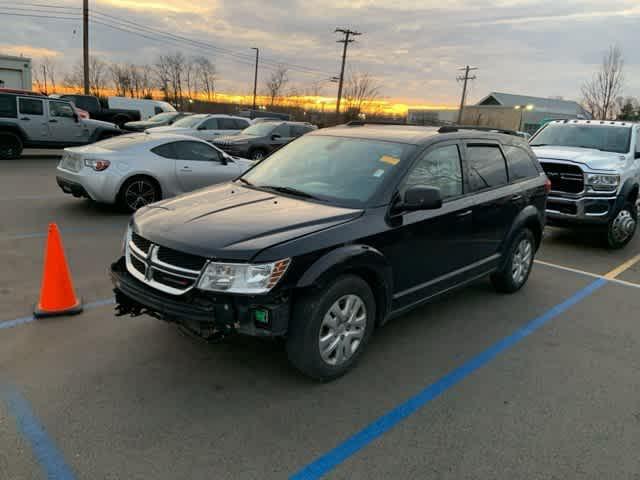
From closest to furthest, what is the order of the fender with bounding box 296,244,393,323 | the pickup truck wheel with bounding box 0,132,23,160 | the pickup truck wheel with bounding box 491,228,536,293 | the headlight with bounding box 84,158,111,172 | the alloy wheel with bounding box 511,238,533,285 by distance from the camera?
the fender with bounding box 296,244,393,323 → the pickup truck wheel with bounding box 491,228,536,293 → the alloy wheel with bounding box 511,238,533,285 → the headlight with bounding box 84,158,111,172 → the pickup truck wheel with bounding box 0,132,23,160

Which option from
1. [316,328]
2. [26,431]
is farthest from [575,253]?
[26,431]

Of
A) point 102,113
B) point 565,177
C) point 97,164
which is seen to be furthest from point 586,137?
point 102,113

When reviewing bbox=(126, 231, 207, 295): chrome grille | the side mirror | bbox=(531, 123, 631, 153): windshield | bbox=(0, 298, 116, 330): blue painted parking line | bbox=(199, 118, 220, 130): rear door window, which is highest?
bbox=(531, 123, 631, 153): windshield

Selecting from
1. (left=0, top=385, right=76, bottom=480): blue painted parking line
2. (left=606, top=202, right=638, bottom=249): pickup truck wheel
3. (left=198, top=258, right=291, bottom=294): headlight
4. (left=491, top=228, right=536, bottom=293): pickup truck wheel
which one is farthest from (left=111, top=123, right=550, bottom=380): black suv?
(left=606, top=202, right=638, bottom=249): pickup truck wheel

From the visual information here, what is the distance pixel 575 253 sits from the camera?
7.73 metres

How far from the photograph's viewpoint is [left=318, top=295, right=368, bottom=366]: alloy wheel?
132 inches

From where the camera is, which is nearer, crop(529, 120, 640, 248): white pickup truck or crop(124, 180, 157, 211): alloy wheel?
crop(529, 120, 640, 248): white pickup truck

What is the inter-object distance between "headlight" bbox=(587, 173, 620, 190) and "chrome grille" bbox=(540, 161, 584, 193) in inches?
5.1

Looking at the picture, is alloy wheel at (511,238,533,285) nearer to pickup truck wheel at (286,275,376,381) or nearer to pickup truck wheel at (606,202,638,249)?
pickup truck wheel at (286,275,376,381)

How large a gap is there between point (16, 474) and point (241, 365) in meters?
1.55

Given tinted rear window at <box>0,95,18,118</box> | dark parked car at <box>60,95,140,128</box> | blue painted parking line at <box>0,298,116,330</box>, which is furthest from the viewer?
dark parked car at <box>60,95,140,128</box>

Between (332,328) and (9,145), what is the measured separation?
15365mm

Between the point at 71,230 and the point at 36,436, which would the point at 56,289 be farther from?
the point at 71,230

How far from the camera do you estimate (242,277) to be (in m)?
3.01
